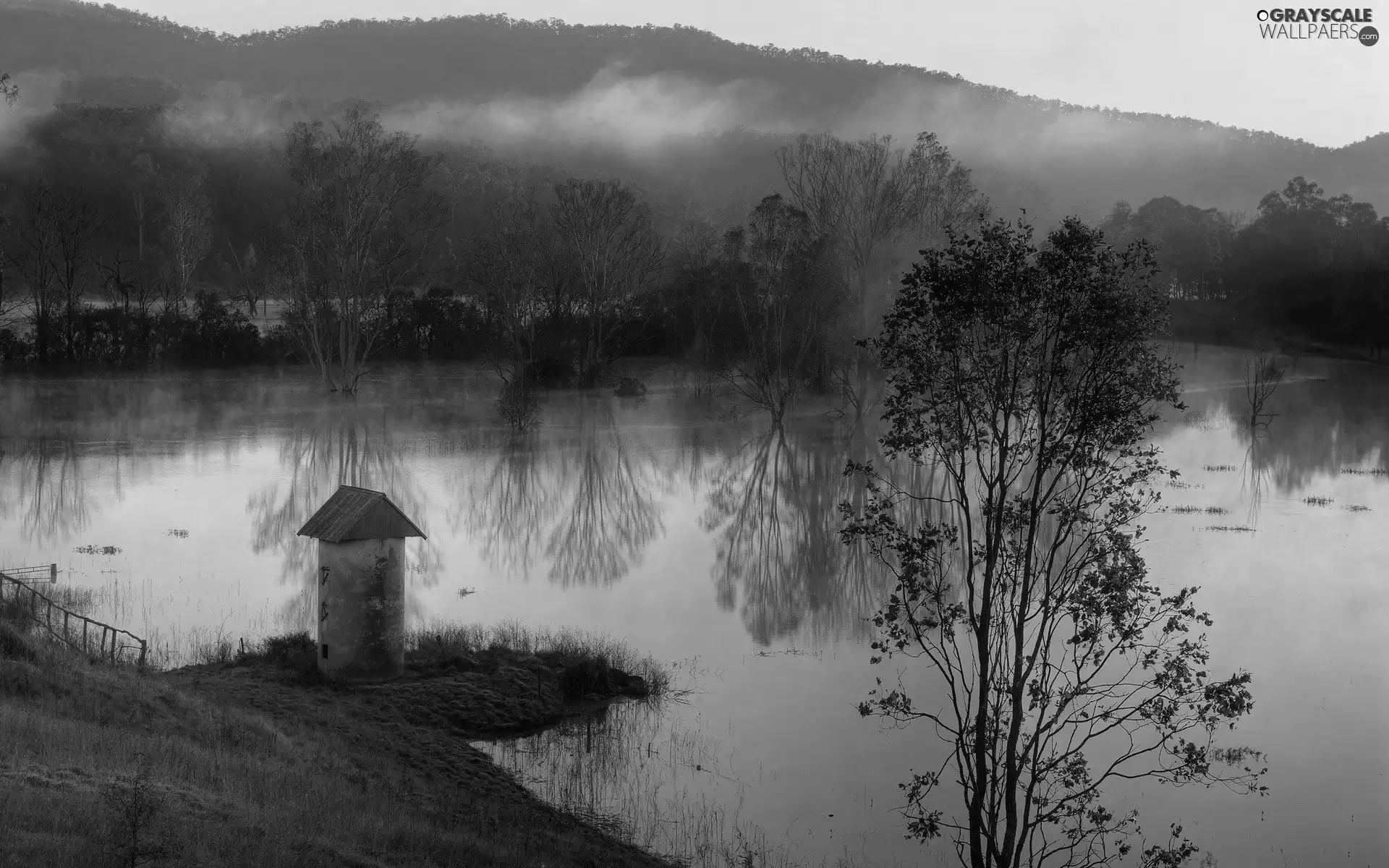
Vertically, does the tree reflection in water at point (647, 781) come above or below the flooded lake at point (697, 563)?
A: below

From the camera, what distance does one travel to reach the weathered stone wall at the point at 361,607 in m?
19.5

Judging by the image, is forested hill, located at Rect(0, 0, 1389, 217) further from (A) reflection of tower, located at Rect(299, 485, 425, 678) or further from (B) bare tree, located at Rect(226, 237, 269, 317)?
(A) reflection of tower, located at Rect(299, 485, 425, 678)

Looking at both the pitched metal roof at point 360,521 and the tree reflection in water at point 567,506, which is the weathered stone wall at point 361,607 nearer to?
the pitched metal roof at point 360,521

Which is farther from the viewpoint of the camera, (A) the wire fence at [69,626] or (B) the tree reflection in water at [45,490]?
(B) the tree reflection in water at [45,490]

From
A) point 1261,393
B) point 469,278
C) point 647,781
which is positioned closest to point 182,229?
point 469,278

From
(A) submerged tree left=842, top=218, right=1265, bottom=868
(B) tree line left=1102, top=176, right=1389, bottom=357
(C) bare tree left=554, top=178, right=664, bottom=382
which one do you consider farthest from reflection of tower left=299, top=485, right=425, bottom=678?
(B) tree line left=1102, top=176, right=1389, bottom=357

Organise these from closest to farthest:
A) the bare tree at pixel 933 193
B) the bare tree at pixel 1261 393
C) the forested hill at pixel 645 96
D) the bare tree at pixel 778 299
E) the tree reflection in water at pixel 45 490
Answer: the tree reflection in water at pixel 45 490
the bare tree at pixel 1261 393
the bare tree at pixel 778 299
the bare tree at pixel 933 193
the forested hill at pixel 645 96

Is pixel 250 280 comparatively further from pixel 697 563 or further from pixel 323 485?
pixel 697 563

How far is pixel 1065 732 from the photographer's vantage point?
66.6ft

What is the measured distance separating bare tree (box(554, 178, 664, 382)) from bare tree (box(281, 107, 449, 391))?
7.55 meters

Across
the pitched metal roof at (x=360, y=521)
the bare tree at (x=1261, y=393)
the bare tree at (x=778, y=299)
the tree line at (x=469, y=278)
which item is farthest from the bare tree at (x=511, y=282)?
the pitched metal roof at (x=360, y=521)

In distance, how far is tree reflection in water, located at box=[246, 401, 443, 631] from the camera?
1164 inches

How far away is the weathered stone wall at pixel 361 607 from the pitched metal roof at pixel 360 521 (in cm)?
15

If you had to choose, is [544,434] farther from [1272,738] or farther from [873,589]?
[1272,738]
